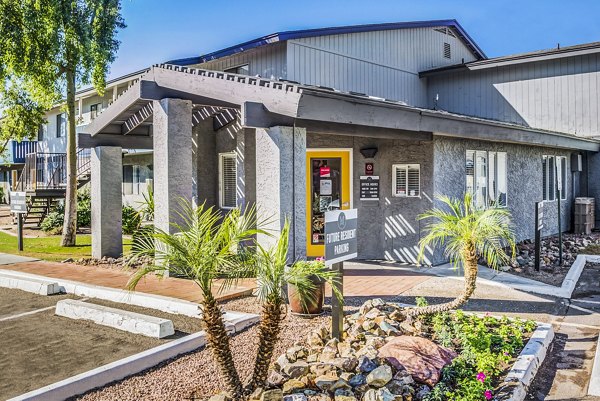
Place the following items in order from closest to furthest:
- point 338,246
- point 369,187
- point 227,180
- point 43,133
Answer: point 338,246 → point 369,187 → point 227,180 → point 43,133

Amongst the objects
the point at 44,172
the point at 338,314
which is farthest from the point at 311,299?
the point at 44,172

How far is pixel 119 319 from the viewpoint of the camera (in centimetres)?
622

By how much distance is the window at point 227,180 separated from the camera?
1186 cm

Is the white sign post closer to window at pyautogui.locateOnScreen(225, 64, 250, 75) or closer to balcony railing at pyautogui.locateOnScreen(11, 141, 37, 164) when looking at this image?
window at pyautogui.locateOnScreen(225, 64, 250, 75)

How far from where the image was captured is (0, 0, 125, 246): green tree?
1273 centimetres

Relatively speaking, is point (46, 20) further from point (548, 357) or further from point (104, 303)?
point (548, 357)

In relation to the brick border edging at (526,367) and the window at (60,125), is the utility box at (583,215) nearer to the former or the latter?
the brick border edging at (526,367)

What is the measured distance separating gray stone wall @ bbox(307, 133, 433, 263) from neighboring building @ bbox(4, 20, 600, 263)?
3cm

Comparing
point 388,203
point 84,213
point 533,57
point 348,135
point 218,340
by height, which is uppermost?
point 533,57

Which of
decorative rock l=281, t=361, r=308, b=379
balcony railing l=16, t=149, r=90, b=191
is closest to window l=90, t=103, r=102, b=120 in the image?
balcony railing l=16, t=149, r=90, b=191

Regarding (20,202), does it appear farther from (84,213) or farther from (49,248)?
(84,213)

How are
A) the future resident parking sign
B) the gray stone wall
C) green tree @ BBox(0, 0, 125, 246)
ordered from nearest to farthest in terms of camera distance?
the future resident parking sign < the gray stone wall < green tree @ BBox(0, 0, 125, 246)

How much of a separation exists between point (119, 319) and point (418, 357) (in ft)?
12.2

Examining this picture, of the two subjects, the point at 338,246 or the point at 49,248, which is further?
the point at 49,248
